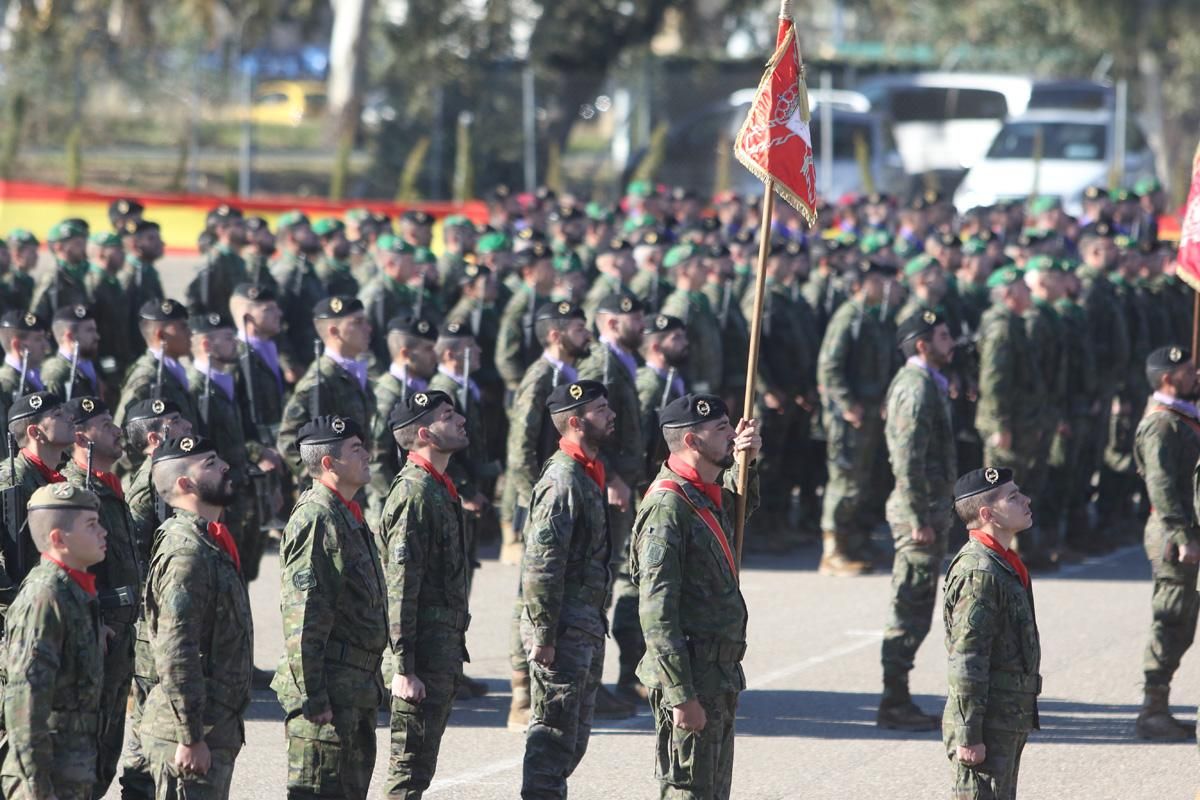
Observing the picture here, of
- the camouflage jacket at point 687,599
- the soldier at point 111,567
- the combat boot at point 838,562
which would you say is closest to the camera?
the camouflage jacket at point 687,599

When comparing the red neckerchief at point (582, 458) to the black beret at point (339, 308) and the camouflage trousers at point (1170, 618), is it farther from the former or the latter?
the camouflage trousers at point (1170, 618)

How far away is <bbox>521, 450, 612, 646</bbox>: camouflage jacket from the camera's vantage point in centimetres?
852

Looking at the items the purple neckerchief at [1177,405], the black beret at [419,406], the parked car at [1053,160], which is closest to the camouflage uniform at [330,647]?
the black beret at [419,406]

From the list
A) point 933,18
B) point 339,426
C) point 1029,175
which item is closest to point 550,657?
point 339,426

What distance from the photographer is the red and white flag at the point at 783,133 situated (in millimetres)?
8914

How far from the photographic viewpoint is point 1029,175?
27234 mm

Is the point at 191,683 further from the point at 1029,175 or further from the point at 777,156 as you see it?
the point at 1029,175

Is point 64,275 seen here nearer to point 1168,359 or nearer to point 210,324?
point 210,324

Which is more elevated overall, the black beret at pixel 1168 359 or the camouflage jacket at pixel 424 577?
the black beret at pixel 1168 359

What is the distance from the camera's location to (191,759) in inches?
272

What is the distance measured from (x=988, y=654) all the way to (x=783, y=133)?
260 cm

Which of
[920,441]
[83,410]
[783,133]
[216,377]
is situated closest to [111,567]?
[83,410]

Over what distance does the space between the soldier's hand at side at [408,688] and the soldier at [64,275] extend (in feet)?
23.5

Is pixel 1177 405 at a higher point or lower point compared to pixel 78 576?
higher
